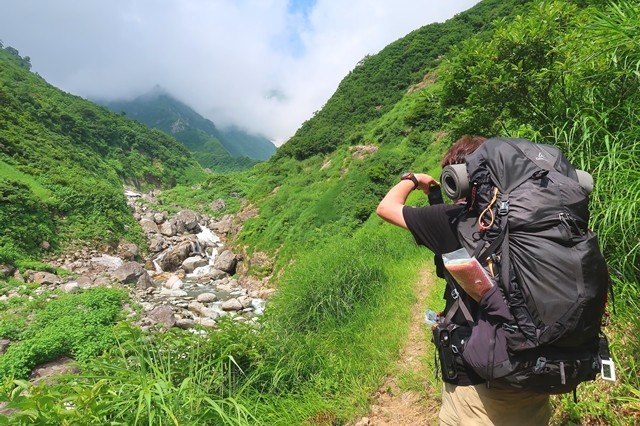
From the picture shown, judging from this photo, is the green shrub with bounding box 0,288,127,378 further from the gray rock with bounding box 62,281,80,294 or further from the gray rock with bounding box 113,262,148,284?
the gray rock with bounding box 113,262,148,284

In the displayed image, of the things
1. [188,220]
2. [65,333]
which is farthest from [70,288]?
[188,220]

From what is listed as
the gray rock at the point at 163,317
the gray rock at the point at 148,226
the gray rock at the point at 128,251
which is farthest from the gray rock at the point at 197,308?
the gray rock at the point at 148,226

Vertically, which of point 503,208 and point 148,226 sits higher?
point 148,226

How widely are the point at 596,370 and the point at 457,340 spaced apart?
1.65 feet

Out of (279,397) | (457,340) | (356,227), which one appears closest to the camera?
(457,340)

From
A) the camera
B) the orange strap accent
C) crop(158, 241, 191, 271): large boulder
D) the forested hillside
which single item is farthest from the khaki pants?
crop(158, 241, 191, 271): large boulder

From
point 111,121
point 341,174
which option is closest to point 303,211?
point 341,174

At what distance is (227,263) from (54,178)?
13.1 metres

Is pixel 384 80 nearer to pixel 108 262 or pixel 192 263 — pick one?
pixel 192 263

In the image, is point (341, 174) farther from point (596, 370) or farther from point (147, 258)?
point (596, 370)

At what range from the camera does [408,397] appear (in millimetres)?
3629

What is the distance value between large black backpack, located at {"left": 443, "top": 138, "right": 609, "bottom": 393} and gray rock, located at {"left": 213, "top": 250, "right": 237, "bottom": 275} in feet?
68.4

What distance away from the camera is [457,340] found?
161 cm

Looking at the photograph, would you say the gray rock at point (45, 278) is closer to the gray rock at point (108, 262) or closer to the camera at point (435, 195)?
the gray rock at point (108, 262)
